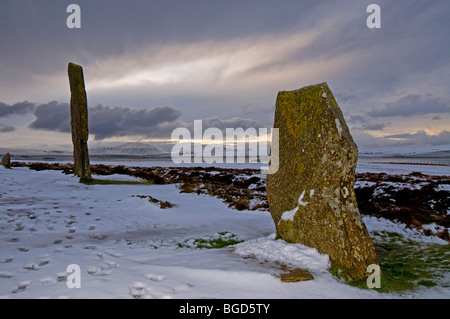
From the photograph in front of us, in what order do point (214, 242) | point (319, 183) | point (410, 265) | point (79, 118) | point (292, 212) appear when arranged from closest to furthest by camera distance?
point (319, 183)
point (410, 265)
point (292, 212)
point (214, 242)
point (79, 118)

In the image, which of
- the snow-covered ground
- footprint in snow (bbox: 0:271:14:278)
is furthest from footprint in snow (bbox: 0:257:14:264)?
footprint in snow (bbox: 0:271:14:278)

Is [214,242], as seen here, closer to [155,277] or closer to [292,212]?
[292,212]

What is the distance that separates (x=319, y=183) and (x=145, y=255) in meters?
3.61

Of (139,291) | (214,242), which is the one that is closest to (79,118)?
(214,242)

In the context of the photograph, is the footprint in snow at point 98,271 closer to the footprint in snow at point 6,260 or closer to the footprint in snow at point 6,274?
the footprint in snow at point 6,274

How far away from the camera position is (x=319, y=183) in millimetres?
5207

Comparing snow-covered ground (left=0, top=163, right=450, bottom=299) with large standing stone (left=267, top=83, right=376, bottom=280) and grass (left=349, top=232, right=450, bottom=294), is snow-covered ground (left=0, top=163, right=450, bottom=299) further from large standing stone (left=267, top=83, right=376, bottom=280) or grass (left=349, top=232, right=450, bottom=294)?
large standing stone (left=267, top=83, right=376, bottom=280)

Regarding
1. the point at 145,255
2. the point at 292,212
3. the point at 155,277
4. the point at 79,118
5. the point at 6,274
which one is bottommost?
the point at 145,255

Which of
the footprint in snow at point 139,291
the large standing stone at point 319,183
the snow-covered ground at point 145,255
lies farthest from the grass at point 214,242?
the footprint in snow at point 139,291

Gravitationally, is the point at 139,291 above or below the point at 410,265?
above

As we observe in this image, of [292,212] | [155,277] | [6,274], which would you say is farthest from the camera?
[292,212]

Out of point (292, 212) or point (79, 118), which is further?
point (79, 118)

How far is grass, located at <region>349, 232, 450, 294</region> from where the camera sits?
437 cm

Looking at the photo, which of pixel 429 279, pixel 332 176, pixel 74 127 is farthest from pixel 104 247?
pixel 74 127
